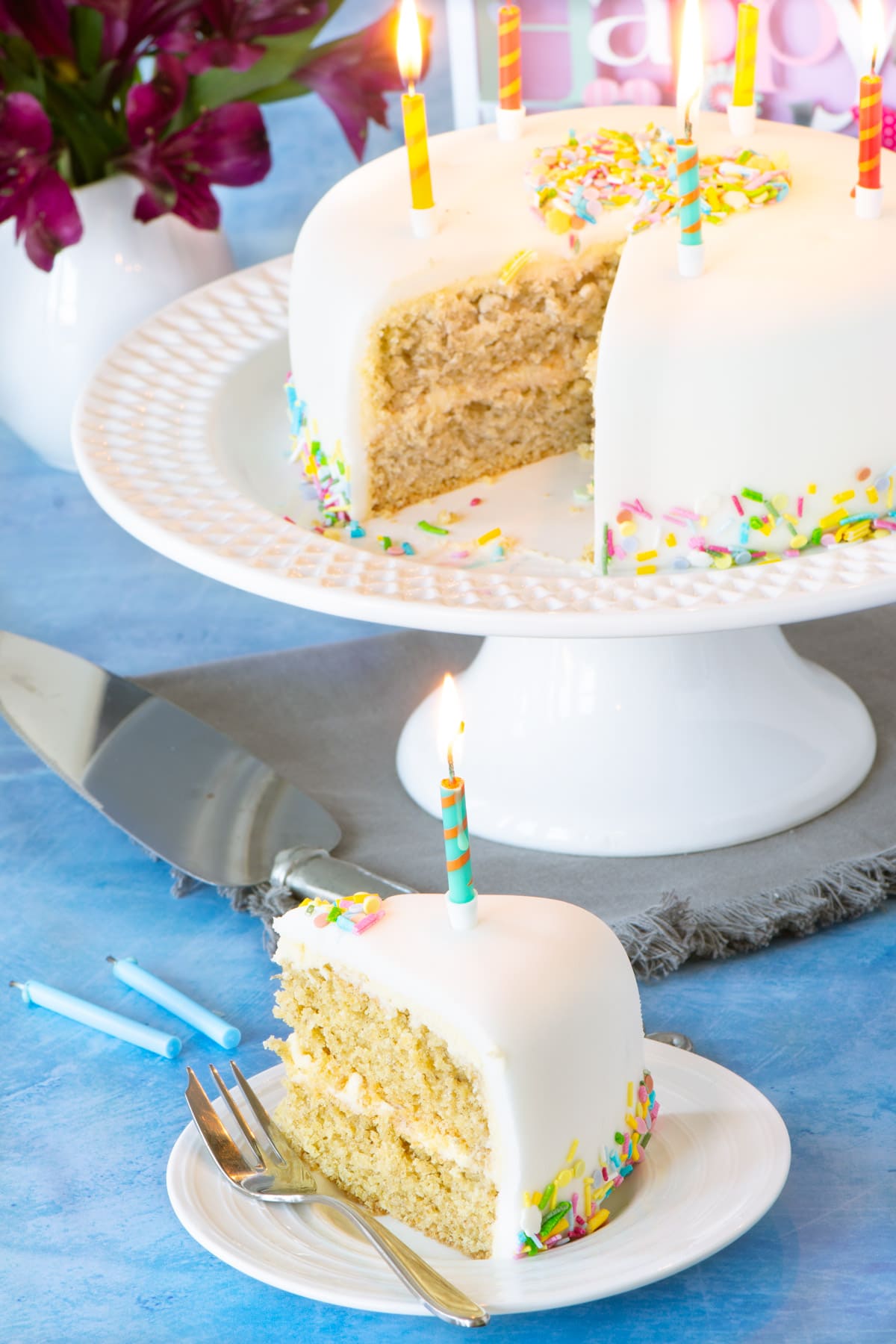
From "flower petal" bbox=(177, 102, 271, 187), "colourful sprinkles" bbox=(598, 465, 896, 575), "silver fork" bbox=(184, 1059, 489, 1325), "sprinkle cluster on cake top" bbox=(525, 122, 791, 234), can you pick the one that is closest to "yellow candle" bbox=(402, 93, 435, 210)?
"sprinkle cluster on cake top" bbox=(525, 122, 791, 234)

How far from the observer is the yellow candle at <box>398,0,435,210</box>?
1702mm

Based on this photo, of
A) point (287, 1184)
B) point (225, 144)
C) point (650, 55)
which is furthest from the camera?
point (650, 55)

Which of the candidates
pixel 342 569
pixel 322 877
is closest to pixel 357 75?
pixel 342 569

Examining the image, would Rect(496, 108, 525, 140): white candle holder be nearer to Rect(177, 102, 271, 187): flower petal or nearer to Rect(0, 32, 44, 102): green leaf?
Rect(177, 102, 271, 187): flower petal

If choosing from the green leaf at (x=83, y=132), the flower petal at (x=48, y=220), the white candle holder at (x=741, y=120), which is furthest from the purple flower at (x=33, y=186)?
the white candle holder at (x=741, y=120)

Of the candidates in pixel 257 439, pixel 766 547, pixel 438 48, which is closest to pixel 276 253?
pixel 438 48

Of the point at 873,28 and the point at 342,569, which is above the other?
the point at 873,28

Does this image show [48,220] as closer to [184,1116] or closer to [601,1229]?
[184,1116]

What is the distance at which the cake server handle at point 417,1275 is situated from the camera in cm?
105

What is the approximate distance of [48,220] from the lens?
228cm

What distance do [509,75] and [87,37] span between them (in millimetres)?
857

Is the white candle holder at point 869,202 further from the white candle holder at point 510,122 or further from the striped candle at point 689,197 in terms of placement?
the white candle holder at point 510,122

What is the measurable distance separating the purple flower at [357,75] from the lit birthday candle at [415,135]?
735 millimetres

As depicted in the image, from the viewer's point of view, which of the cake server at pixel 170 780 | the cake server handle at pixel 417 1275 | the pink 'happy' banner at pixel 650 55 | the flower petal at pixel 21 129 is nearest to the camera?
the cake server handle at pixel 417 1275
